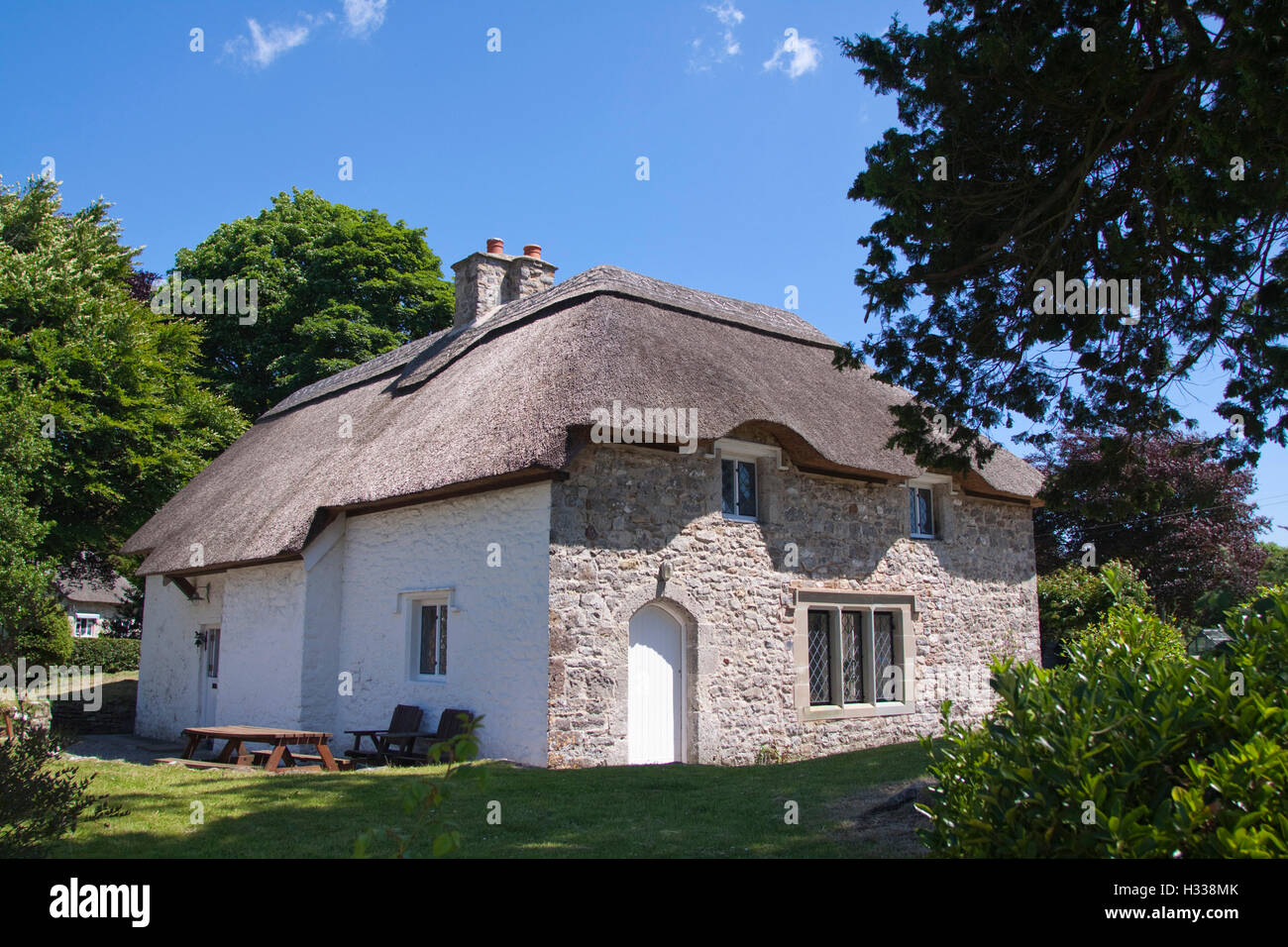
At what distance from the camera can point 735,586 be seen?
12.0m

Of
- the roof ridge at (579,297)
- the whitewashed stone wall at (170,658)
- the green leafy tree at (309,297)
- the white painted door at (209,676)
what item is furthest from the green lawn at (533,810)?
the green leafy tree at (309,297)

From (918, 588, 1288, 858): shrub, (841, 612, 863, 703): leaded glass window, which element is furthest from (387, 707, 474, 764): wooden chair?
(918, 588, 1288, 858): shrub

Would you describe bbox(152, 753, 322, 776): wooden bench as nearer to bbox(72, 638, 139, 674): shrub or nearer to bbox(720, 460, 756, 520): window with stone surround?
bbox(720, 460, 756, 520): window with stone surround

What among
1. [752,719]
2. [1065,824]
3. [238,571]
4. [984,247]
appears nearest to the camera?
[1065,824]

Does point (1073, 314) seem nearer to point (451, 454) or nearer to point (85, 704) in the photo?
point (451, 454)

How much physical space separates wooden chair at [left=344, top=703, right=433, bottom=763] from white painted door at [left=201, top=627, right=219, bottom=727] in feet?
16.5

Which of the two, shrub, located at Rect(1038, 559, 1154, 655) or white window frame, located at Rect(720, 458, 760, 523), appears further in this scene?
shrub, located at Rect(1038, 559, 1154, 655)

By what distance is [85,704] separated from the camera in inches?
770

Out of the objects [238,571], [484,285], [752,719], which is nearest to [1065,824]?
[752,719]

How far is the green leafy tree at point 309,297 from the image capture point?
87.9 ft

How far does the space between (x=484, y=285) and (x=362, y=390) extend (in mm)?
3038

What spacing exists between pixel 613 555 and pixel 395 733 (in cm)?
347

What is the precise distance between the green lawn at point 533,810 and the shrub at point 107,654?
14597 millimetres

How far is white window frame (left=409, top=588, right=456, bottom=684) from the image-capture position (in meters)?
12.1
